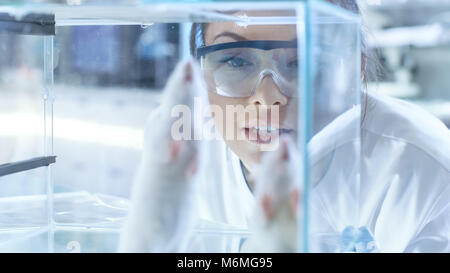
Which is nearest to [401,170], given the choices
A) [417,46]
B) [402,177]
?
[402,177]

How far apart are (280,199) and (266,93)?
0.47 m

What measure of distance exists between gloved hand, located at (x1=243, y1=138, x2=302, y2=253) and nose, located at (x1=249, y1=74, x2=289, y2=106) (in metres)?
0.38

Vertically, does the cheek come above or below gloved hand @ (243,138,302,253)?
above

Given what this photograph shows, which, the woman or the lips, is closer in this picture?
the woman

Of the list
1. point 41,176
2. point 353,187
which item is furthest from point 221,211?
point 41,176

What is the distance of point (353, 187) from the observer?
111cm

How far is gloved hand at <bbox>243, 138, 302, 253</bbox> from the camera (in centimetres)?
76

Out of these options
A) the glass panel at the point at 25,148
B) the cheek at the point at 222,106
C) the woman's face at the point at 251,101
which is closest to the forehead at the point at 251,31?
the woman's face at the point at 251,101

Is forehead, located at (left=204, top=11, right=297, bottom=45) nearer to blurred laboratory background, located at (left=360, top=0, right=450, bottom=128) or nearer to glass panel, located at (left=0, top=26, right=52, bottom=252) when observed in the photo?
glass panel, located at (left=0, top=26, right=52, bottom=252)

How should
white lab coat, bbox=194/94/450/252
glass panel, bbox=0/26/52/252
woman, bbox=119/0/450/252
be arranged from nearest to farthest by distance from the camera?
woman, bbox=119/0/450/252
glass panel, bbox=0/26/52/252
white lab coat, bbox=194/94/450/252

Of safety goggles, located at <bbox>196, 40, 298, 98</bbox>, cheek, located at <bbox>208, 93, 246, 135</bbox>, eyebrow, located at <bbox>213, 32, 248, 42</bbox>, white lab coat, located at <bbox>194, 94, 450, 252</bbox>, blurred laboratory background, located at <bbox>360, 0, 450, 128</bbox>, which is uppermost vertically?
blurred laboratory background, located at <bbox>360, 0, 450, 128</bbox>

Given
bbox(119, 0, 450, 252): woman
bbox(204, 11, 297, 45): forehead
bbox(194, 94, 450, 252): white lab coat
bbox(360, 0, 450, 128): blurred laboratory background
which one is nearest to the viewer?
bbox(119, 0, 450, 252): woman

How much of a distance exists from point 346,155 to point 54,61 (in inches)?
28.1

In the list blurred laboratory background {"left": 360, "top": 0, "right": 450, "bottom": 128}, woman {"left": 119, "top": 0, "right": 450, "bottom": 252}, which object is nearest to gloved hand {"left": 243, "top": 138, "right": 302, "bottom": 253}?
woman {"left": 119, "top": 0, "right": 450, "bottom": 252}
